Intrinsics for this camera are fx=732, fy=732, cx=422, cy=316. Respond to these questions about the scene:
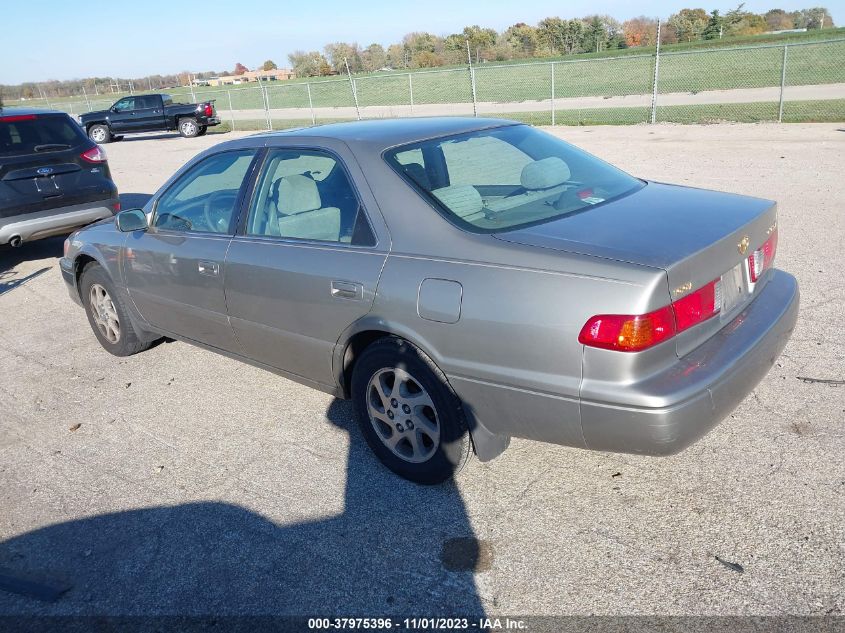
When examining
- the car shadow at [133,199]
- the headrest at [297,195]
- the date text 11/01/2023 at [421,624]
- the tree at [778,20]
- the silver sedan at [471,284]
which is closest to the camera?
the date text 11/01/2023 at [421,624]

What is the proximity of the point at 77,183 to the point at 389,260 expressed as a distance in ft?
21.7

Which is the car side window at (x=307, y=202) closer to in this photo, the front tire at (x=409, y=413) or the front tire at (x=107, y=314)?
the front tire at (x=409, y=413)

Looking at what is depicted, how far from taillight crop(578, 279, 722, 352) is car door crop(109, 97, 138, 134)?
98.6 ft

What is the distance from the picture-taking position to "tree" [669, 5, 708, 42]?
2331 inches

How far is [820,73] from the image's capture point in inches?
1122

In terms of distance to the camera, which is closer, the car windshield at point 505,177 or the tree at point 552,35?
the car windshield at point 505,177

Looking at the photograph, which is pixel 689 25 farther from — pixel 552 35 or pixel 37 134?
pixel 37 134

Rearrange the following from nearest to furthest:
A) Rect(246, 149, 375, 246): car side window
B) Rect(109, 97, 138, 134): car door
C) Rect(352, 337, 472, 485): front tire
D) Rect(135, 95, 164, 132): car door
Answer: Rect(352, 337, 472, 485): front tire → Rect(246, 149, 375, 246): car side window → Rect(135, 95, 164, 132): car door → Rect(109, 97, 138, 134): car door

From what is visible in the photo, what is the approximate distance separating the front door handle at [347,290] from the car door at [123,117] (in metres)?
28.9

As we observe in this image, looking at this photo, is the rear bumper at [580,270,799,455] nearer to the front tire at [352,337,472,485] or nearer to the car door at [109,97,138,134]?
the front tire at [352,337,472,485]

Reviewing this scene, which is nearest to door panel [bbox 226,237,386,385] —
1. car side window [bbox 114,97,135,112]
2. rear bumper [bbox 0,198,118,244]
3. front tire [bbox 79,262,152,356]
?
front tire [bbox 79,262,152,356]

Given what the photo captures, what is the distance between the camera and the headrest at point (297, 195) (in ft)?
12.8

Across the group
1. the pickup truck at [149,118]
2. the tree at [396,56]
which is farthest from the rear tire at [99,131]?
the tree at [396,56]

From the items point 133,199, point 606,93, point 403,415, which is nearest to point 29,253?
point 133,199
